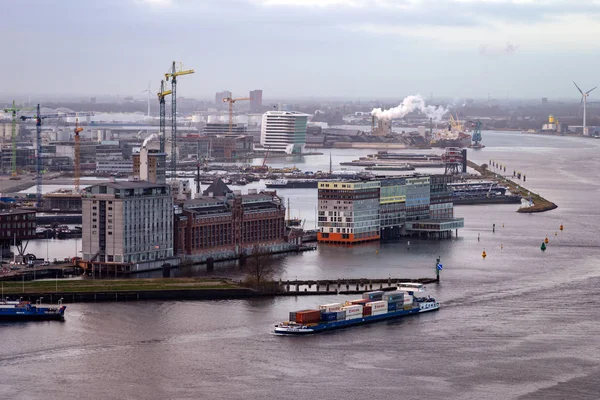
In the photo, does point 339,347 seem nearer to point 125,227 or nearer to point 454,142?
point 125,227

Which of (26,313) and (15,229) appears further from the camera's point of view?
(15,229)

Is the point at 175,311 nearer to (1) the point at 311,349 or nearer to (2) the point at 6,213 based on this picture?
(1) the point at 311,349

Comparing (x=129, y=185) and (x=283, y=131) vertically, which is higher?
(x=283, y=131)

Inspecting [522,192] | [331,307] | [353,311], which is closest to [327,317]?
[331,307]

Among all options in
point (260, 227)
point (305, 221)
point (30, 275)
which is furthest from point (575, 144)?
point (30, 275)

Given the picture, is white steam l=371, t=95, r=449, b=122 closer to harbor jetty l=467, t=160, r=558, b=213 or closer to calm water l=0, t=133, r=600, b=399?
harbor jetty l=467, t=160, r=558, b=213

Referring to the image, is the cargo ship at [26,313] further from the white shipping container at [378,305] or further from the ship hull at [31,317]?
the white shipping container at [378,305]
